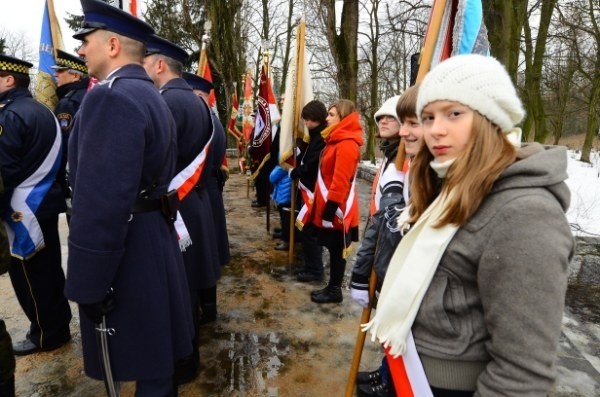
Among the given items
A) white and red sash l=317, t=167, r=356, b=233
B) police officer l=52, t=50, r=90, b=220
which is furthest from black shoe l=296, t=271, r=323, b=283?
police officer l=52, t=50, r=90, b=220

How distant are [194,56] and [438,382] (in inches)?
850

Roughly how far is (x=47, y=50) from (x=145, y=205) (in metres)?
3.00

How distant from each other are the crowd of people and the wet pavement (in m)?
0.22

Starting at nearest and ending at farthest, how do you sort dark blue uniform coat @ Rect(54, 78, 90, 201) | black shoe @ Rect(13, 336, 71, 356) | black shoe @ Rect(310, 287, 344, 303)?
black shoe @ Rect(13, 336, 71, 356) → dark blue uniform coat @ Rect(54, 78, 90, 201) → black shoe @ Rect(310, 287, 344, 303)

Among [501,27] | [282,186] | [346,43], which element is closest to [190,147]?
[282,186]

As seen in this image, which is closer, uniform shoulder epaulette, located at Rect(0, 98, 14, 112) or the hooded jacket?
the hooded jacket

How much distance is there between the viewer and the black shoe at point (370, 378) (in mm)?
2686

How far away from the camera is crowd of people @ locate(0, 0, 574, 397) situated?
→ 1019 mm

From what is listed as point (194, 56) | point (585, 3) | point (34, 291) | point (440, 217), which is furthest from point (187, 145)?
point (194, 56)

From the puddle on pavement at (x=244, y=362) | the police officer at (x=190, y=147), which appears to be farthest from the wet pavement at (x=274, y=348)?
the police officer at (x=190, y=147)

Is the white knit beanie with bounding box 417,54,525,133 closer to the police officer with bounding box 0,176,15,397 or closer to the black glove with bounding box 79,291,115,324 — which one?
the black glove with bounding box 79,291,115,324

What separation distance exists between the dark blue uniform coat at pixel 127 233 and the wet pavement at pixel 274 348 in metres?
0.96

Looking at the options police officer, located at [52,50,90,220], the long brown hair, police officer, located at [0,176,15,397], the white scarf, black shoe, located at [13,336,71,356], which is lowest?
black shoe, located at [13,336,71,356]

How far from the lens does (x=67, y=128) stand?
10.9 ft
